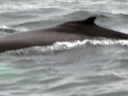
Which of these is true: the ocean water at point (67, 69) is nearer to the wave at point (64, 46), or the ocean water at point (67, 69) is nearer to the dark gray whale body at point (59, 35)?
the wave at point (64, 46)

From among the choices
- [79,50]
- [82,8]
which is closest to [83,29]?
[79,50]

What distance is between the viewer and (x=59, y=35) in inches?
498

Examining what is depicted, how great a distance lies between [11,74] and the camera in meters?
10.7

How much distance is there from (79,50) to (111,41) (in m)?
1.00

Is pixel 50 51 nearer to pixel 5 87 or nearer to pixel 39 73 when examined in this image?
pixel 39 73

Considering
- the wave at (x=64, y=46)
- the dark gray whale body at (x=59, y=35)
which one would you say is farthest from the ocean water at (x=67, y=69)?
the dark gray whale body at (x=59, y=35)

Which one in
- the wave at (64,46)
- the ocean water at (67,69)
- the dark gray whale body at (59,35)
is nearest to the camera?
the ocean water at (67,69)

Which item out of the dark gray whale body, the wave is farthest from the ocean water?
the dark gray whale body

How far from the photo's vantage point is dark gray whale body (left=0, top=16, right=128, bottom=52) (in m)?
12.4

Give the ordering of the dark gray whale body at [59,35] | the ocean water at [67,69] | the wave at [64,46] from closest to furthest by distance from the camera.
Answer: the ocean water at [67,69] → the wave at [64,46] → the dark gray whale body at [59,35]

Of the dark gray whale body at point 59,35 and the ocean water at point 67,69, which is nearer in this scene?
the ocean water at point 67,69

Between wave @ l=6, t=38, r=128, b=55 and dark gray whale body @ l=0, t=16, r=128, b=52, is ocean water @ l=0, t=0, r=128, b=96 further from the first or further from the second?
dark gray whale body @ l=0, t=16, r=128, b=52

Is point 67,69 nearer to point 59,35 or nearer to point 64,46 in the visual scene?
point 64,46

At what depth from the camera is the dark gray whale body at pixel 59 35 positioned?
12.4 m
